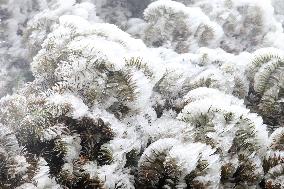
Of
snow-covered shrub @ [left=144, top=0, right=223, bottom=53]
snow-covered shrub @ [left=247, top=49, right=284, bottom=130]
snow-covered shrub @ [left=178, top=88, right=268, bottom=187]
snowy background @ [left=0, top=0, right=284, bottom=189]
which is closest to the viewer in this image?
snowy background @ [left=0, top=0, right=284, bottom=189]

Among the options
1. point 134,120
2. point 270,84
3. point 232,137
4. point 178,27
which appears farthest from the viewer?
point 178,27

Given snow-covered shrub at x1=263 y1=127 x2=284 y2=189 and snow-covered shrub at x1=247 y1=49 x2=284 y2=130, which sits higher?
snow-covered shrub at x1=247 y1=49 x2=284 y2=130

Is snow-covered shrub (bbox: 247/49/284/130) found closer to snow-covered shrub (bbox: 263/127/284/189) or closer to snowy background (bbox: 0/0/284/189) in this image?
snowy background (bbox: 0/0/284/189)

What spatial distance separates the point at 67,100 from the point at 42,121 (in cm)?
19

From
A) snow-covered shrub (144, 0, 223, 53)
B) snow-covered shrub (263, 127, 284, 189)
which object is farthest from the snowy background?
snow-covered shrub (144, 0, 223, 53)

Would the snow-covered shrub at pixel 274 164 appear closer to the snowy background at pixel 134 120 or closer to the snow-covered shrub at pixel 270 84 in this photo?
the snowy background at pixel 134 120

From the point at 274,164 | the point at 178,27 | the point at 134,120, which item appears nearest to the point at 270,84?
the point at 274,164

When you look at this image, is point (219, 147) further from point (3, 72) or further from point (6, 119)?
point (3, 72)

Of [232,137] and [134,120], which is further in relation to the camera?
[134,120]

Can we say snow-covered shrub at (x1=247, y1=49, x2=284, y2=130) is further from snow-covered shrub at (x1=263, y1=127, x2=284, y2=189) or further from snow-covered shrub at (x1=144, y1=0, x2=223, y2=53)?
snow-covered shrub at (x1=144, y1=0, x2=223, y2=53)

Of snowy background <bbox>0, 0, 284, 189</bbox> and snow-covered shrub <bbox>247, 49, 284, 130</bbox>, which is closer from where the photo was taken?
snowy background <bbox>0, 0, 284, 189</bbox>

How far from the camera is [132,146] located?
2.55 m

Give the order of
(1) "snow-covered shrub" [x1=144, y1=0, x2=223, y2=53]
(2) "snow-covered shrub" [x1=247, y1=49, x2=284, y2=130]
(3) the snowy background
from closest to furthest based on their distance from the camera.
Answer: (3) the snowy background < (2) "snow-covered shrub" [x1=247, y1=49, x2=284, y2=130] < (1) "snow-covered shrub" [x1=144, y1=0, x2=223, y2=53]

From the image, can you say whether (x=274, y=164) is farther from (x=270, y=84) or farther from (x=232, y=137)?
(x=270, y=84)
